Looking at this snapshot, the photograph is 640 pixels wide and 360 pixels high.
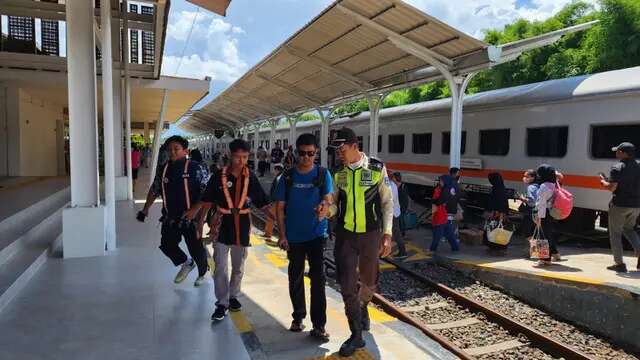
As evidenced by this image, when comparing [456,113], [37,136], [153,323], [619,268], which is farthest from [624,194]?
[37,136]

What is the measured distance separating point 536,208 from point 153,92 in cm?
1115

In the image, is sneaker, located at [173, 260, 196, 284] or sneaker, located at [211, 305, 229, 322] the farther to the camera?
sneaker, located at [173, 260, 196, 284]

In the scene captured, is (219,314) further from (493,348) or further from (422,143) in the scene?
(422,143)

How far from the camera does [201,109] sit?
97.3ft

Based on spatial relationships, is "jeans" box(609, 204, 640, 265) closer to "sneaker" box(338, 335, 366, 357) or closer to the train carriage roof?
the train carriage roof

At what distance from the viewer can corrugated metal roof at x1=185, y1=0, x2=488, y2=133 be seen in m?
9.32

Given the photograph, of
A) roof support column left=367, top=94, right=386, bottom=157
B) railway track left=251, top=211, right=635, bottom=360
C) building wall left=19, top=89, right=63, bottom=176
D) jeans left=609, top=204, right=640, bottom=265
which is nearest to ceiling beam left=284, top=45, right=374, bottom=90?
roof support column left=367, top=94, right=386, bottom=157

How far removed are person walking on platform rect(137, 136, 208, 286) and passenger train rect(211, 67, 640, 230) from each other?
7.40 m

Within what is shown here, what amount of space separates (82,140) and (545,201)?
6.52 m

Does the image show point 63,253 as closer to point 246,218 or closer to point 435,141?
point 246,218

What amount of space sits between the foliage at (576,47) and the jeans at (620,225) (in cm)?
1174

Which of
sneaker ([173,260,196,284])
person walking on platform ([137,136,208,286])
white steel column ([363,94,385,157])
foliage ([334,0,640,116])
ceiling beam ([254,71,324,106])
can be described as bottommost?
sneaker ([173,260,196,284])

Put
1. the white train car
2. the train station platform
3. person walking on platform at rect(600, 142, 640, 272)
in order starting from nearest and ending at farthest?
the train station platform → person walking on platform at rect(600, 142, 640, 272) → the white train car

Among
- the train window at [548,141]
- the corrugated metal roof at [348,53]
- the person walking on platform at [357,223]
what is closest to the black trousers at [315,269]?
the person walking on platform at [357,223]
